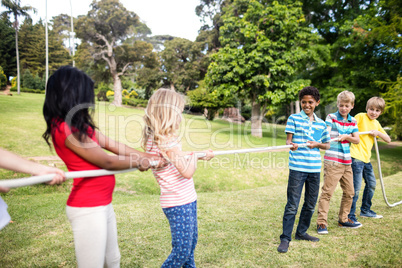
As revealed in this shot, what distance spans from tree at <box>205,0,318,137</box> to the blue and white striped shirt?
39.5 ft

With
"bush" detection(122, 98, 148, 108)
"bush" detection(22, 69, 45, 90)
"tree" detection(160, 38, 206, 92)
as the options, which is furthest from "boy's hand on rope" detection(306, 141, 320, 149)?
"bush" detection(122, 98, 148, 108)

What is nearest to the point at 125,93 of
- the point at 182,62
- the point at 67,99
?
the point at 182,62

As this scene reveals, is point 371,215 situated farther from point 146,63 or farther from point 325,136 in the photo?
point 146,63

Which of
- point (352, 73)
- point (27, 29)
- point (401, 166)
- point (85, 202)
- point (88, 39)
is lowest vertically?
point (401, 166)

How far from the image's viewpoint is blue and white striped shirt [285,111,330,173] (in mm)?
3145

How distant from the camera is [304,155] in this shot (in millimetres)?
3158

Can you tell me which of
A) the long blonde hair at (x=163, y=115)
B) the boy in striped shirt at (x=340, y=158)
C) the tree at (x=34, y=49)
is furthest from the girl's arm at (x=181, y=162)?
the tree at (x=34, y=49)

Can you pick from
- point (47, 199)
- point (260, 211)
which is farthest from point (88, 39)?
point (260, 211)

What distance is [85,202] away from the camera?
1.56m

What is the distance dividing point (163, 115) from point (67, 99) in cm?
62

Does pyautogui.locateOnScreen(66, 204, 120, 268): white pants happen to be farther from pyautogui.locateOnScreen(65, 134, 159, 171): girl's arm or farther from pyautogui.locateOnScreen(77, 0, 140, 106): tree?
pyautogui.locateOnScreen(77, 0, 140, 106): tree

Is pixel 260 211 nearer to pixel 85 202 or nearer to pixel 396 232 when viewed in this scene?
pixel 396 232

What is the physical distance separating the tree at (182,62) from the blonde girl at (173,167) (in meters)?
28.6

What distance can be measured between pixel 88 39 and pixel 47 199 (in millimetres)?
31187
